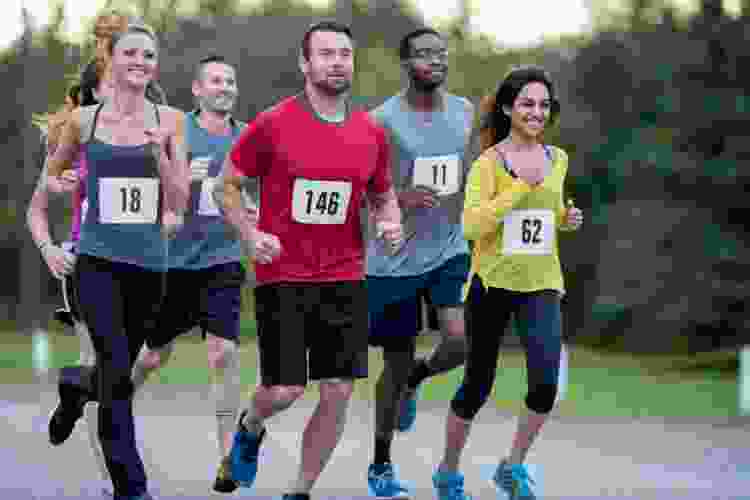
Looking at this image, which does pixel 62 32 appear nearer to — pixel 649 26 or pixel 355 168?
pixel 649 26

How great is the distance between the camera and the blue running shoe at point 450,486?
9.26 metres

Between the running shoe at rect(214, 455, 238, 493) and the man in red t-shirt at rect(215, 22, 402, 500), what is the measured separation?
679 millimetres

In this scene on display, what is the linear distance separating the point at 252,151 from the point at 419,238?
196cm

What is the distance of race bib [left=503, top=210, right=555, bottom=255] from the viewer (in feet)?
28.9

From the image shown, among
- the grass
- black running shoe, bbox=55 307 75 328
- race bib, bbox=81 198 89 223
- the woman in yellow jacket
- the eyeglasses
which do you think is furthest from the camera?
the grass

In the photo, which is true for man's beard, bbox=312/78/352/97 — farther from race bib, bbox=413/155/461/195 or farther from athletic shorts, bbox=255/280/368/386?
race bib, bbox=413/155/461/195

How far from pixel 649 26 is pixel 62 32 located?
922cm

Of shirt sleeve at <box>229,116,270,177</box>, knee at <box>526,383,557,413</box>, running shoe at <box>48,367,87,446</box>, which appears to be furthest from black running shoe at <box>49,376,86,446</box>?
knee at <box>526,383,557,413</box>

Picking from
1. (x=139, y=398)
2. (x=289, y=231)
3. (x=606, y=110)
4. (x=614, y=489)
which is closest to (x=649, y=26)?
(x=606, y=110)

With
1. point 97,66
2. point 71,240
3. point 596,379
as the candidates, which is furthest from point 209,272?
point 596,379

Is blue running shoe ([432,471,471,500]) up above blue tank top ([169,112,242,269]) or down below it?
below

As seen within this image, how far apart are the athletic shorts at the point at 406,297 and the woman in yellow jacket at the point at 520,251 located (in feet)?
2.08

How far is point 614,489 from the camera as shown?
9922 mm

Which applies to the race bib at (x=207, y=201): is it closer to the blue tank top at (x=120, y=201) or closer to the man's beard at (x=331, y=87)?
the blue tank top at (x=120, y=201)
